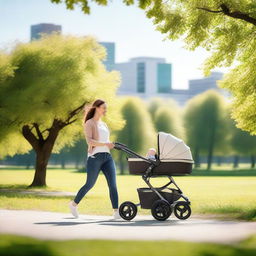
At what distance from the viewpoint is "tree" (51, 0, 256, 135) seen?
51.2 feet

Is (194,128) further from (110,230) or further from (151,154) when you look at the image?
(110,230)

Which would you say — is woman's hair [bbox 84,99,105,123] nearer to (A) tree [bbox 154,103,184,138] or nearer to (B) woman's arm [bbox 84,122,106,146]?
(B) woman's arm [bbox 84,122,106,146]

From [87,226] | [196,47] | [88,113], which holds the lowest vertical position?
[87,226]

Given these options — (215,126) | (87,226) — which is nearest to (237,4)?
(87,226)

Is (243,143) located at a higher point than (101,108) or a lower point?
Result: higher

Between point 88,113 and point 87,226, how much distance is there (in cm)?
252

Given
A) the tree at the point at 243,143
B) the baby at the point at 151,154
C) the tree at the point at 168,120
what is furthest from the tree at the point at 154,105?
the baby at the point at 151,154

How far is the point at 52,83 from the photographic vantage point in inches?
1164

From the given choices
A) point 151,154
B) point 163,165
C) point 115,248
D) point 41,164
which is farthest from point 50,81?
point 115,248

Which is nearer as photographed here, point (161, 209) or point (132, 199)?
point (161, 209)

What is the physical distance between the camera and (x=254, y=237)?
8.80 metres

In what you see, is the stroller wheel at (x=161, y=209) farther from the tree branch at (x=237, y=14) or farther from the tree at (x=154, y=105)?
the tree at (x=154, y=105)

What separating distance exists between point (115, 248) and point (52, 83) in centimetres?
2228

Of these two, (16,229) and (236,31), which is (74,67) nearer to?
(236,31)
